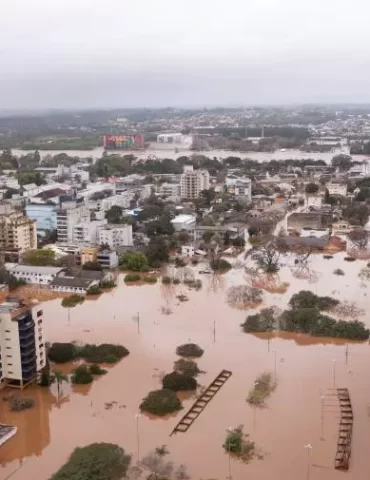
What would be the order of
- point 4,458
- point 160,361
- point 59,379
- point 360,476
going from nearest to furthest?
1. point 360,476
2. point 4,458
3. point 59,379
4. point 160,361

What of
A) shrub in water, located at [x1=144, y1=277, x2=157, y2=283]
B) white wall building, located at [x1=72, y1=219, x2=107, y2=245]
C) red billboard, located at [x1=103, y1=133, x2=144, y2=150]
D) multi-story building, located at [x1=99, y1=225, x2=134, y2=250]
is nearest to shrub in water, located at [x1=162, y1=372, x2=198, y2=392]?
shrub in water, located at [x1=144, y1=277, x2=157, y2=283]

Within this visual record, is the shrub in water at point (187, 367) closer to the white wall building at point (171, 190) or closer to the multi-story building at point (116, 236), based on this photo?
the multi-story building at point (116, 236)

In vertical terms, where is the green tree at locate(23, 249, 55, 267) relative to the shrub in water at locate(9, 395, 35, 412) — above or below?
above

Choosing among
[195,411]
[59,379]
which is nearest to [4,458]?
[59,379]

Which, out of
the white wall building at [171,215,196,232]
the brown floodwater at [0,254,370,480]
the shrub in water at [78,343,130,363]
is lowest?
the brown floodwater at [0,254,370,480]

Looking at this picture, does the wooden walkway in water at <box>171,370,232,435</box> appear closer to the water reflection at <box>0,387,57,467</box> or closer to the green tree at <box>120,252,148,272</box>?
the water reflection at <box>0,387,57,467</box>

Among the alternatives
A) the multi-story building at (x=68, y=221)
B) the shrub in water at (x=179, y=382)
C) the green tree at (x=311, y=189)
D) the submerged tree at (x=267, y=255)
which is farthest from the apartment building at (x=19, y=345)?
the green tree at (x=311, y=189)

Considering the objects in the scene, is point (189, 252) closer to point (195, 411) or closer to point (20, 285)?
point (20, 285)
